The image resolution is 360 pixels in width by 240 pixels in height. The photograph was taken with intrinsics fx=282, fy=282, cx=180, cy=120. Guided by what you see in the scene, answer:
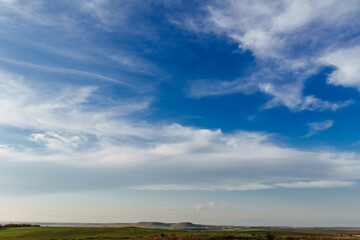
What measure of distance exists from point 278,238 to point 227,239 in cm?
1537

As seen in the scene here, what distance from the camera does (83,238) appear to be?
77750 millimetres

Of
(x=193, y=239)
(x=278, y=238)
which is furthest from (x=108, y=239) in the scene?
(x=278, y=238)

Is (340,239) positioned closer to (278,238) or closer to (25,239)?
(278,238)

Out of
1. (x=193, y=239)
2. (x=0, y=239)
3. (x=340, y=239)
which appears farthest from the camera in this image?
(x=0, y=239)

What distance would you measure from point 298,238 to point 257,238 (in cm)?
1313

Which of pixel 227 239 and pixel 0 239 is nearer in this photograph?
pixel 227 239

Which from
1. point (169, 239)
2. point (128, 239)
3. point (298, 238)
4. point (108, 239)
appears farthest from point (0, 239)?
point (298, 238)

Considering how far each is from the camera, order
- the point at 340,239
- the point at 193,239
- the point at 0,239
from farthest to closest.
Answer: the point at 0,239, the point at 340,239, the point at 193,239

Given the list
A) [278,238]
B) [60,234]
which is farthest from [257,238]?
[60,234]

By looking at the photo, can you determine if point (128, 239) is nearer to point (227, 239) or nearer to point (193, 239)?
point (193, 239)

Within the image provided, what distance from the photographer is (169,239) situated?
7256 centimetres

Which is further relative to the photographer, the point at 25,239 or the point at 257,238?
the point at 25,239

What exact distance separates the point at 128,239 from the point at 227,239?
25.6 meters

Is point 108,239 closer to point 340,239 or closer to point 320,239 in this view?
point 320,239
